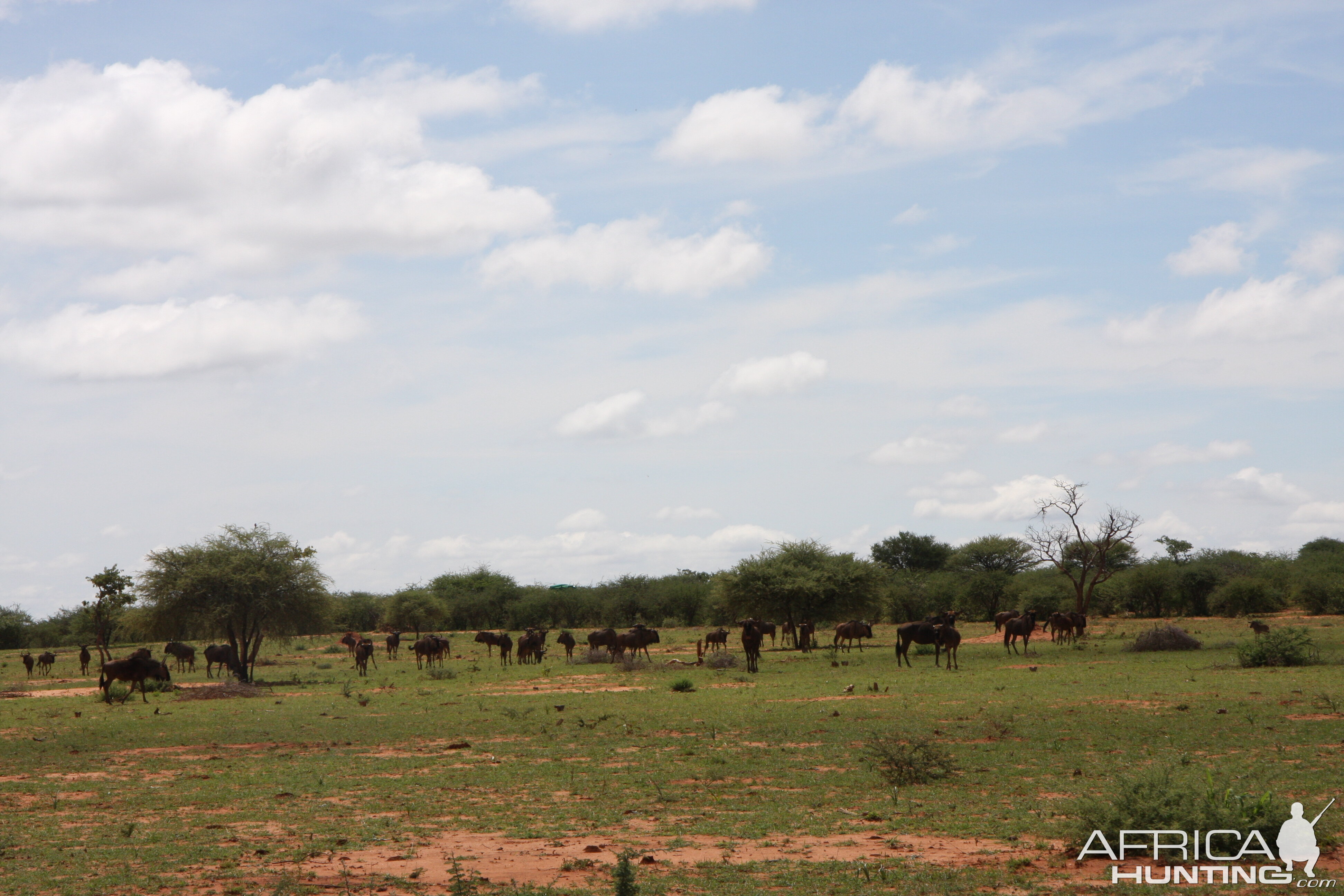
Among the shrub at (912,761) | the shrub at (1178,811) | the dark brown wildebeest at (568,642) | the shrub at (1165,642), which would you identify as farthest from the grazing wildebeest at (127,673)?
the shrub at (1165,642)

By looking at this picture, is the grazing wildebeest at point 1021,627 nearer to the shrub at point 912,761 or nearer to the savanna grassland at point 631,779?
the savanna grassland at point 631,779

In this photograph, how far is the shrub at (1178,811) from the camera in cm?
943

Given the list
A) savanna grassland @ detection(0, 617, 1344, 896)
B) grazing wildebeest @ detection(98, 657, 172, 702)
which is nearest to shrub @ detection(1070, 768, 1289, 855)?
savanna grassland @ detection(0, 617, 1344, 896)

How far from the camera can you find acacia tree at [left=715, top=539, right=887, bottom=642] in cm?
4588

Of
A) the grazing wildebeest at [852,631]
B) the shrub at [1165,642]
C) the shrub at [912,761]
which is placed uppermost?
the shrub at [912,761]

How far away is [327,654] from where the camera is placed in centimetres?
Answer: 5406

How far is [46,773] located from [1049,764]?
15.2 meters

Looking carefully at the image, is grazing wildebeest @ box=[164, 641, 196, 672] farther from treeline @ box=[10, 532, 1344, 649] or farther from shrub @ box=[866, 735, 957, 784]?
shrub @ box=[866, 735, 957, 784]

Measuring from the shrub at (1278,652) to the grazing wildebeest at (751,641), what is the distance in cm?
1390

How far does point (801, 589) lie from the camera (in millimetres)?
45156

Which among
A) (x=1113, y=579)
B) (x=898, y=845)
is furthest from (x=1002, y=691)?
(x=1113, y=579)

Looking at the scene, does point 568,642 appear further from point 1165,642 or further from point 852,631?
point 1165,642

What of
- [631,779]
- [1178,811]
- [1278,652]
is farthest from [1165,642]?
[1178,811]

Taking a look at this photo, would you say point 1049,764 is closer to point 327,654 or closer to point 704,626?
point 327,654
